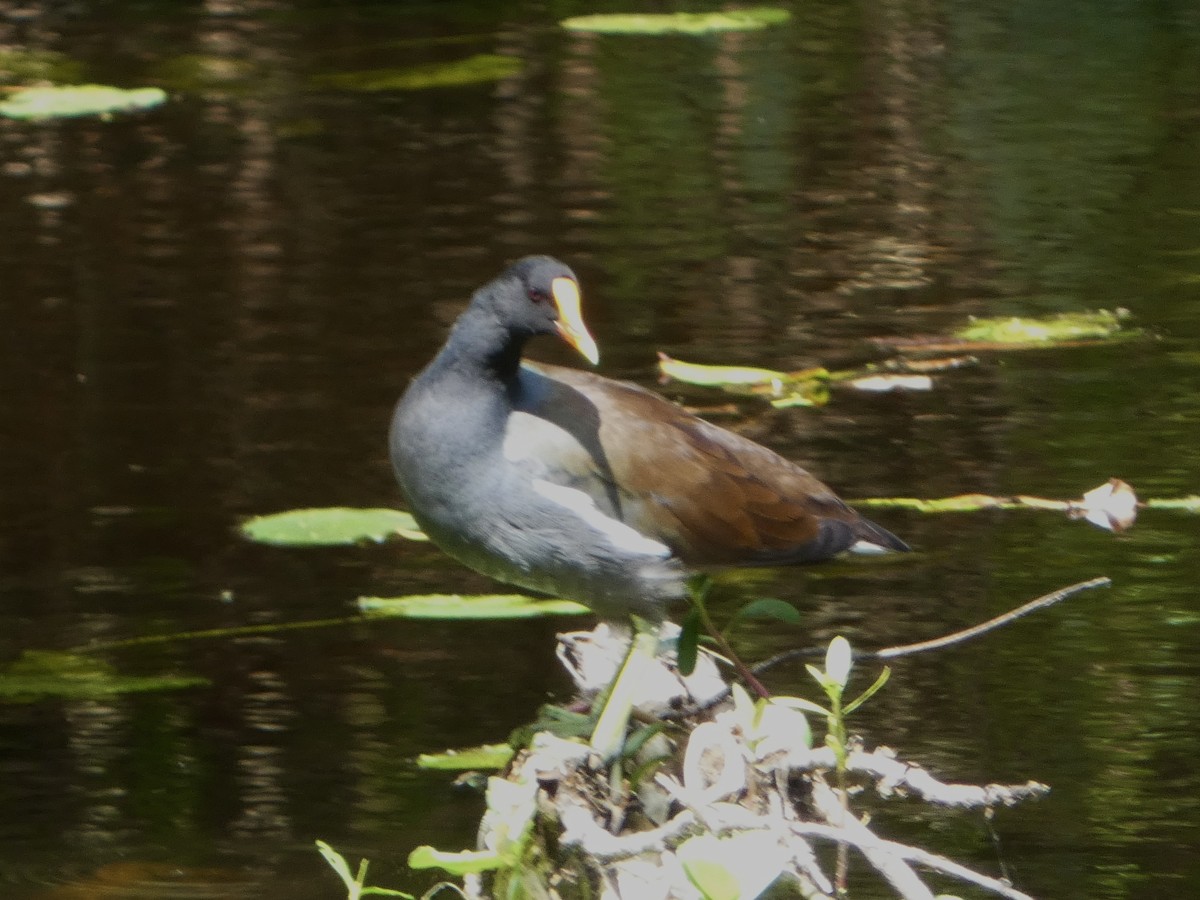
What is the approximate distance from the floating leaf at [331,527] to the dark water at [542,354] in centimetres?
7

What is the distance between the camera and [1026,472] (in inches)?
200

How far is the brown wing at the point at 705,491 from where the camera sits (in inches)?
134

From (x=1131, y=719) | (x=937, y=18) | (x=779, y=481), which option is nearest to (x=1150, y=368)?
(x=1131, y=719)

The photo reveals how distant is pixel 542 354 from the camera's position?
237 inches

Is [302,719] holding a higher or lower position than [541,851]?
lower

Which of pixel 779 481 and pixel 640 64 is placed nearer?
pixel 779 481

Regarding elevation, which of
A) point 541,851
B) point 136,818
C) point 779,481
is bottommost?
point 136,818

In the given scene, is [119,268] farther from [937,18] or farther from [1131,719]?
[937,18]

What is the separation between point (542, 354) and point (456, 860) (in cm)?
335

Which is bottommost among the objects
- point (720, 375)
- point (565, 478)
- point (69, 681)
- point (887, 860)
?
point (69, 681)

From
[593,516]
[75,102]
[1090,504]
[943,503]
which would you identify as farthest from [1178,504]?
[75,102]

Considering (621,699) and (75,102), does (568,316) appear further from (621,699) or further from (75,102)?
(75,102)

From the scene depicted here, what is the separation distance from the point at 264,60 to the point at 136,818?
6925 millimetres

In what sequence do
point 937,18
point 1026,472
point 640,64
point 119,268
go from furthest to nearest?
1. point 937,18
2. point 640,64
3. point 119,268
4. point 1026,472
